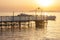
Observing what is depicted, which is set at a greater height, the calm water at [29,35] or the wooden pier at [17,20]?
the wooden pier at [17,20]

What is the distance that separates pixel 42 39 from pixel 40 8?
22.9 m

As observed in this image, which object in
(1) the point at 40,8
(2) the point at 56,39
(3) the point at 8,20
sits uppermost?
(1) the point at 40,8

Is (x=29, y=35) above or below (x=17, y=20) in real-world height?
below

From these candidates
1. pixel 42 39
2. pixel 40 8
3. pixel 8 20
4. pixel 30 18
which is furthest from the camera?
pixel 40 8

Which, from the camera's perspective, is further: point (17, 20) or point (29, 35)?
point (17, 20)

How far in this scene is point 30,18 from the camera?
3306 cm

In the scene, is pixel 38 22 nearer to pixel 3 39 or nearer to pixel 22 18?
pixel 22 18

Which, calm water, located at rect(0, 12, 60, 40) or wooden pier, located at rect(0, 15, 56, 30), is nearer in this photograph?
calm water, located at rect(0, 12, 60, 40)

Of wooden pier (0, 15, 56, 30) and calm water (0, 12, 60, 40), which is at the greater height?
wooden pier (0, 15, 56, 30)

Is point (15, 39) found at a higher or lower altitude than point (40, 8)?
lower

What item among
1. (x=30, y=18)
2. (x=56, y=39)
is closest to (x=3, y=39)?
(x=56, y=39)

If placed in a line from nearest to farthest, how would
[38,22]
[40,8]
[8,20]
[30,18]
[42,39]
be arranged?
[42,39] → [8,20] → [30,18] → [38,22] → [40,8]

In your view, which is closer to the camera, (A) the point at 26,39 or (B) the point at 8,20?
(A) the point at 26,39

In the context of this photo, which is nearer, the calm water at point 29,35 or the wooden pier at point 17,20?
the calm water at point 29,35
